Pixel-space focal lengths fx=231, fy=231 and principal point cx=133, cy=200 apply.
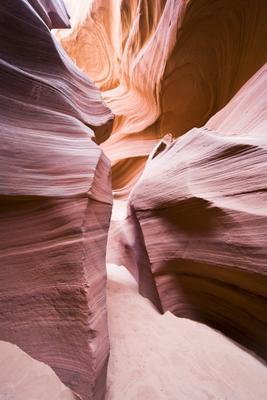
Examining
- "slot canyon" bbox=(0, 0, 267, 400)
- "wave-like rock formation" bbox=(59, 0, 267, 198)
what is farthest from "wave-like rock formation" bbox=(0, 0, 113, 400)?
"wave-like rock formation" bbox=(59, 0, 267, 198)

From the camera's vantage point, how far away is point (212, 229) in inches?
81.4

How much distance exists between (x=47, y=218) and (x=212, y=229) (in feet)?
4.56

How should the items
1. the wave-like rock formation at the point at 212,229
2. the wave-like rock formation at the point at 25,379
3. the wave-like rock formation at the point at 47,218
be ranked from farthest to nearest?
the wave-like rock formation at the point at 212,229, the wave-like rock formation at the point at 47,218, the wave-like rock formation at the point at 25,379

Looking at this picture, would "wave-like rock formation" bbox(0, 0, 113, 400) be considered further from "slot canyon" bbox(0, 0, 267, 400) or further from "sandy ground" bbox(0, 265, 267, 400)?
"sandy ground" bbox(0, 265, 267, 400)

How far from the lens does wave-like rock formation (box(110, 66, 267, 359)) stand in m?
1.84

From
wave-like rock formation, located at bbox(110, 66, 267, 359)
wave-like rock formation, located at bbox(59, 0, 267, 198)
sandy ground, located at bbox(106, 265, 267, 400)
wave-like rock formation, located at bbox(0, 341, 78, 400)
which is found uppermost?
wave-like rock formation, located at bbox(59, 0, 267, 198)

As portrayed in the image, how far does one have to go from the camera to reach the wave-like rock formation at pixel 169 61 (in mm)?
4328

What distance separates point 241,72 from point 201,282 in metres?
4.69

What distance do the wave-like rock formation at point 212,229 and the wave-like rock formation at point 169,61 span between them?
225 centimetres

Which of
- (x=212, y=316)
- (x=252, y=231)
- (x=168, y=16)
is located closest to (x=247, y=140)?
(x=252, y=231)

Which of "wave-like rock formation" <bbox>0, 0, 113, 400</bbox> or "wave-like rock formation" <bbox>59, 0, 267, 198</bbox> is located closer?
"wave-like rock formation" <bbox>0, 0, 113, 400</bbox>

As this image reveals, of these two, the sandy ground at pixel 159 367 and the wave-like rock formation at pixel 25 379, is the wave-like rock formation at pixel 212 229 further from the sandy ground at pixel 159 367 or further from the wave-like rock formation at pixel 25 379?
the wave-like rock formation at pixel 25 379

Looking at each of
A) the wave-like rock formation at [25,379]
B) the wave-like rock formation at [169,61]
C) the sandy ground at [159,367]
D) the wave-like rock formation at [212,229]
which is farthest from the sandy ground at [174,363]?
the wave-like rock formation at [169,61]

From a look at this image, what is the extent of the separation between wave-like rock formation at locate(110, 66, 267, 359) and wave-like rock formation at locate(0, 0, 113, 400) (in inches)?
27.1
